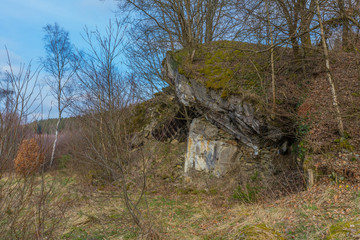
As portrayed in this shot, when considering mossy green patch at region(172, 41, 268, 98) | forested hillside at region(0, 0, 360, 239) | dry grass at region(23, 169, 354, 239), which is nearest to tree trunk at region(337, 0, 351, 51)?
forested hillside at region(0, 0, 360, 239)

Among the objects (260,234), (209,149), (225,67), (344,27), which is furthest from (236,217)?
(344,27)

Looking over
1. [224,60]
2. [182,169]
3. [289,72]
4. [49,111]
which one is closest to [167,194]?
[182,169]

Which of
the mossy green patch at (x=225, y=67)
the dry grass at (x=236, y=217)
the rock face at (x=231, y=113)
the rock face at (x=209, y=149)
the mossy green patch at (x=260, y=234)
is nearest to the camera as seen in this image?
the mossy green patch at (x=260, y=234)

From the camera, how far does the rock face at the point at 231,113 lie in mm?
6980

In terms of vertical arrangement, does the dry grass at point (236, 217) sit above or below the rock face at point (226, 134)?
below

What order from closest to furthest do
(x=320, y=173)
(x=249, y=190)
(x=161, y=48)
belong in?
(x=320, y=173), (x=249, y=190), (x=161, y=48)

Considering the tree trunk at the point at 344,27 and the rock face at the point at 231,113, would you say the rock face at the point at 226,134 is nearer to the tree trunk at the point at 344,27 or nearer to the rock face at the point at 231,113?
the rock face at the point at 231,113

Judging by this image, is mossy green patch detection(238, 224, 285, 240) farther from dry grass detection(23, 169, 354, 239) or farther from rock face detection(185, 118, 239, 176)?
rock face detection(185, 118, 239, 176)

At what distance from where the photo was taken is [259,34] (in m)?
7.24

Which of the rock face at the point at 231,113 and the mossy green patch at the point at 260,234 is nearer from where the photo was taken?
the mossy green patch at the point at 260,234

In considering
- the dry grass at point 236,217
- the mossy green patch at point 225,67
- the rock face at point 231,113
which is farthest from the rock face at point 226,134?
the dry grass at point 236,217

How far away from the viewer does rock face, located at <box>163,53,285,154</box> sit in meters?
6.98

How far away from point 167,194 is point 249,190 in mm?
3133

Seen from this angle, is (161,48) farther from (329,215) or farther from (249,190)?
(329,215)
